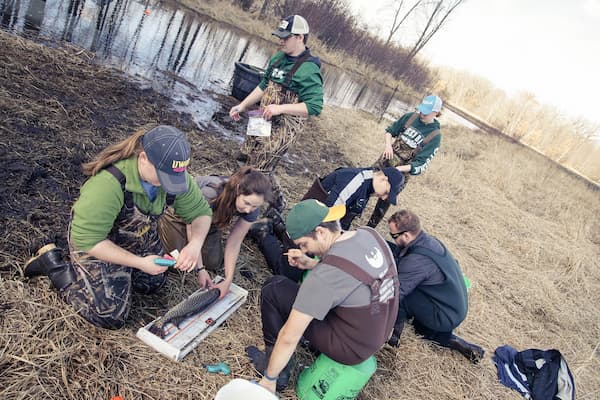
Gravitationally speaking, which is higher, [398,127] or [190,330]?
[398,127]

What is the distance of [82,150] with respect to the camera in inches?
131

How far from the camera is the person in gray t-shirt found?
5.49 ft

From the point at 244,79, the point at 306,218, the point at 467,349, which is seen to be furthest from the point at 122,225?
the point at 244,79

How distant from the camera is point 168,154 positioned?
1.68 metres

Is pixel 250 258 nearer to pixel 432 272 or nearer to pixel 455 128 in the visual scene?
pixel 432 272

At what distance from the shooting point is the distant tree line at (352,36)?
1780 cm

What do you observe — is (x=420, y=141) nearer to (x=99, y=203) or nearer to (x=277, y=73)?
(x=277, y=73)

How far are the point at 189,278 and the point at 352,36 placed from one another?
2106 cm

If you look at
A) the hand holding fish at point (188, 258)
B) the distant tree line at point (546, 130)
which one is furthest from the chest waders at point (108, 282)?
the distant tree line at point (546, 130)

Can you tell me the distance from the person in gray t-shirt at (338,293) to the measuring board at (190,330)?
53cm

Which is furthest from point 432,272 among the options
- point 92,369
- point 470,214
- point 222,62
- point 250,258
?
point 222,62

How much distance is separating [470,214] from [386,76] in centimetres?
1860

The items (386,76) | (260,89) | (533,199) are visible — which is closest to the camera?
(260,89)

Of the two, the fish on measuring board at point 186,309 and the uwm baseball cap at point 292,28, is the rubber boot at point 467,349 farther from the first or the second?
the uwm baseball cap at point 292,28
